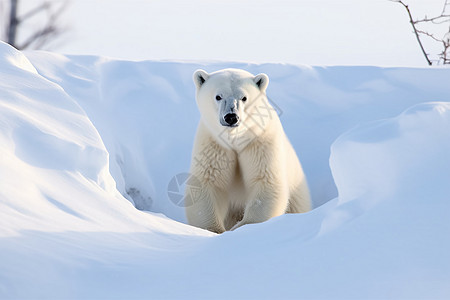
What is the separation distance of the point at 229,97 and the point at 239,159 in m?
0.64

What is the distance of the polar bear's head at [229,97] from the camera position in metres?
3.61

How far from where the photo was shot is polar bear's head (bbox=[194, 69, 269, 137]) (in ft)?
11.9

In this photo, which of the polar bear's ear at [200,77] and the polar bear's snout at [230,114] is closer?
the polar bear's snout at [230,114]

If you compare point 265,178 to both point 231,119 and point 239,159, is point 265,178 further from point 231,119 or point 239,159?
point 231,119

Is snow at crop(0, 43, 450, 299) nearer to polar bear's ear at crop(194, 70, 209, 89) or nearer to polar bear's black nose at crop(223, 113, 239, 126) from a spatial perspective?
polar bear's black nose at crop(223, 113, 239, 126)

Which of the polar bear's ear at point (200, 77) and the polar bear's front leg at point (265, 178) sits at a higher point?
the polar bear's ear at point (200, 77)

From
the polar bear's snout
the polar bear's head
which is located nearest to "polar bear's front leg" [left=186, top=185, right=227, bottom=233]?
the polar bear's head

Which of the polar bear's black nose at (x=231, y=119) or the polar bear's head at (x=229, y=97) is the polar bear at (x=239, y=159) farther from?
the polar bear's black nose at (x=231, y=119)

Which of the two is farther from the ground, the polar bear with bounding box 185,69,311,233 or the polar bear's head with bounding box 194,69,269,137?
the polar bear's head with bounding box 194,69,269,137

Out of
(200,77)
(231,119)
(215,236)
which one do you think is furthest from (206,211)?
(215,236)

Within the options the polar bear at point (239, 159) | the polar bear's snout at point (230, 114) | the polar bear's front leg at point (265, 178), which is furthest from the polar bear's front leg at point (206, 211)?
the polar bear's snout at point (230, 114)

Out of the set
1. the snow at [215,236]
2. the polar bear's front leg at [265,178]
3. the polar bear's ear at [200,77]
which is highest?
the snow at [215,236]

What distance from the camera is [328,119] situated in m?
6.66

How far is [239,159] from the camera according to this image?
13.8ft
